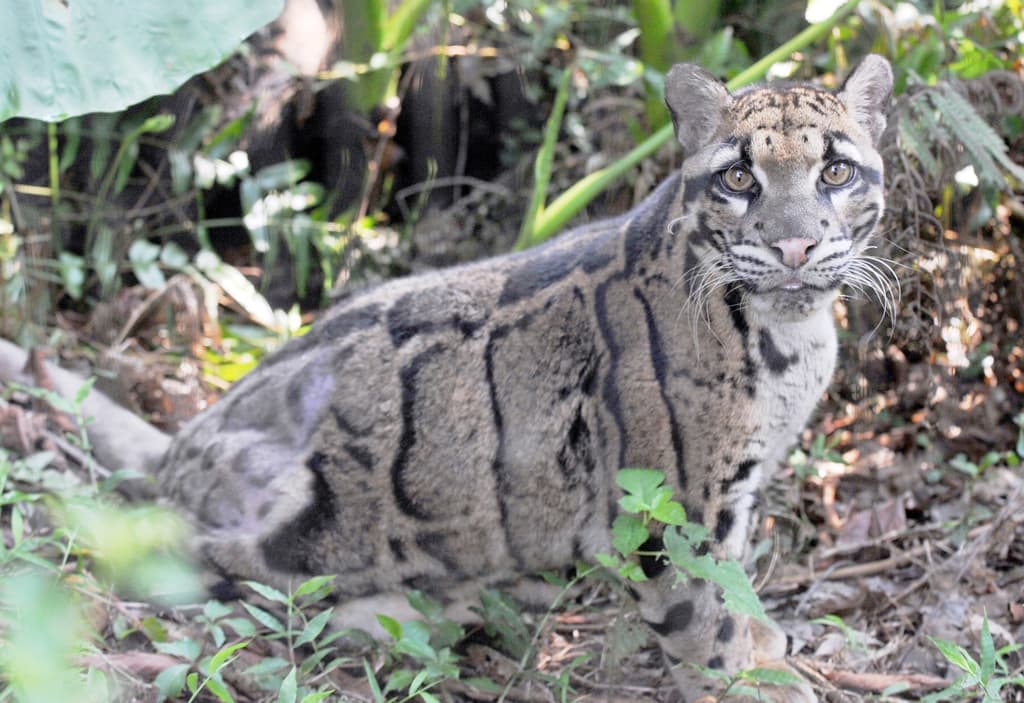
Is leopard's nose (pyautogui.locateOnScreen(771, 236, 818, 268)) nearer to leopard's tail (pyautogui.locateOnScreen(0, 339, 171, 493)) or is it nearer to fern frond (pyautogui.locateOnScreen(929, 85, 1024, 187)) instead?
fern frond (pyautogui.locateOnScreen(929, 85, 1024, 187))

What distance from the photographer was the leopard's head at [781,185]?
11.1 feet

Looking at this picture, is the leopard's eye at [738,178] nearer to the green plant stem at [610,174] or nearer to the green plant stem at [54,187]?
the green plant stem at [610,174]

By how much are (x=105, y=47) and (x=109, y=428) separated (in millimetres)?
1997

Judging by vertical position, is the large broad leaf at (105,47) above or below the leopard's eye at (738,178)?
above

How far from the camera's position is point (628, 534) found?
132 inches

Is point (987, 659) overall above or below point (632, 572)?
below

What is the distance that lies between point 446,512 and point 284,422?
70 cm

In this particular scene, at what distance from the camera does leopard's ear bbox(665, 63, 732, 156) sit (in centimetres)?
365

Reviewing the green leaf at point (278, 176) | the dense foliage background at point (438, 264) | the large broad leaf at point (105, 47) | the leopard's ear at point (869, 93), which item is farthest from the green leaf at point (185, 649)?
the green leaf at point (278, 176)

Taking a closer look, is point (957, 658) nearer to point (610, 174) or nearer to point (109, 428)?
point (610, 174)

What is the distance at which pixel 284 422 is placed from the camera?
13.8 feet

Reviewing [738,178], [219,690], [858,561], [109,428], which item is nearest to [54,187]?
[109,428]

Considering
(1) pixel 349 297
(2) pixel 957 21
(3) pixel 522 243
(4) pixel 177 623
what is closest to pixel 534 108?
(3) pixel 522 243

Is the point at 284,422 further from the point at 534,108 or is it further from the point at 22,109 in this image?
the point at 534,108
